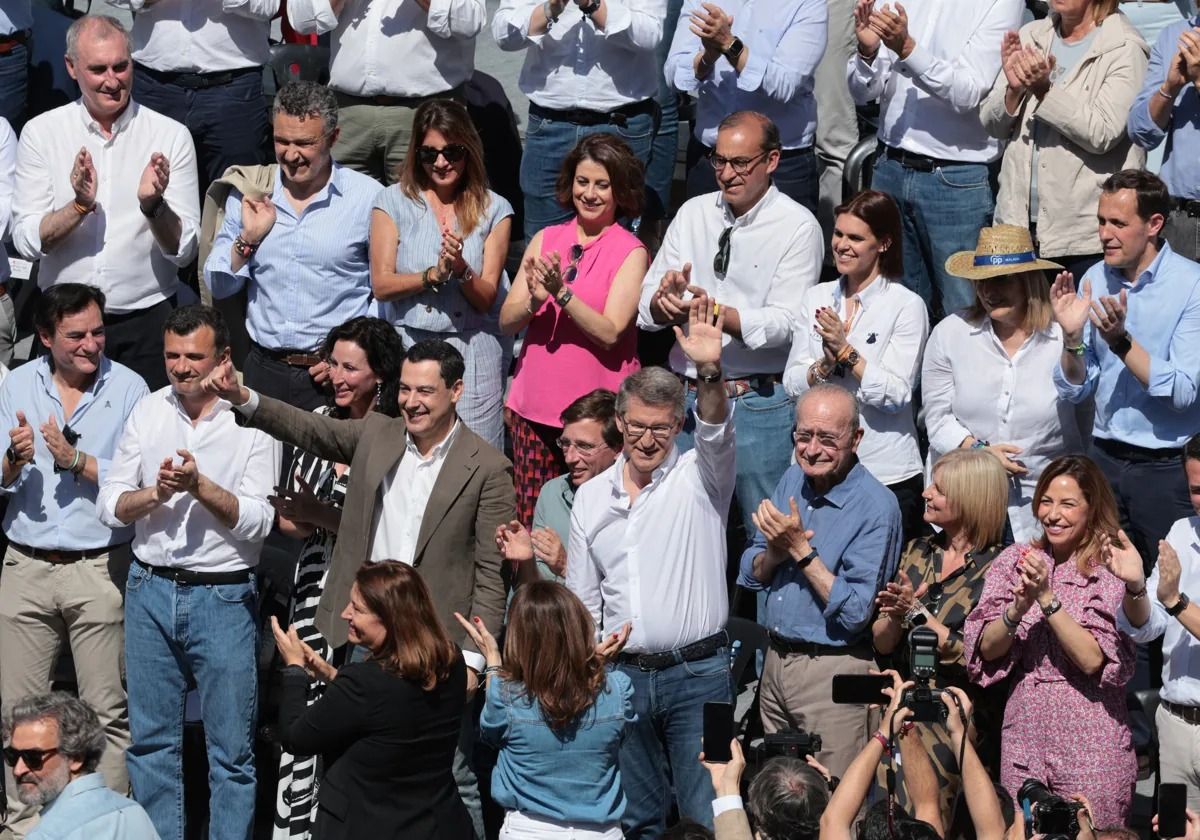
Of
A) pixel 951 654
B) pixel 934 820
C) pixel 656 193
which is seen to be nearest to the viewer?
pixel 934 820

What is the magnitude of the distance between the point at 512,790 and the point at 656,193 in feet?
13.1

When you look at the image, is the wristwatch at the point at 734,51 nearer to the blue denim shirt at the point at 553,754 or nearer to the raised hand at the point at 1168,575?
the raised hand at the point at 1168,575

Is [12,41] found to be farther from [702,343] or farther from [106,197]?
[702,343]

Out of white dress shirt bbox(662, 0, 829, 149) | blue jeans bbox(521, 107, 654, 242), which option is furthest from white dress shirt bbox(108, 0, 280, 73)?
white dress shirt bbox(662, 0, 829, 149)

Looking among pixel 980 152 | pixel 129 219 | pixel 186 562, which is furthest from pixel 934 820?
pixel 129 219

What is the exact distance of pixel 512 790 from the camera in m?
6.70

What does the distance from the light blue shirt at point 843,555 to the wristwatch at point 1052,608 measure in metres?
0.61

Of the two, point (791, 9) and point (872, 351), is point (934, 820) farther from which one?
point (791, 9)

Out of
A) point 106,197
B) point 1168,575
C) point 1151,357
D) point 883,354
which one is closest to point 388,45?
point 106,197

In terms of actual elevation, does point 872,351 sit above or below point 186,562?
above

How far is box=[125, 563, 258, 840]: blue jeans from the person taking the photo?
796cm

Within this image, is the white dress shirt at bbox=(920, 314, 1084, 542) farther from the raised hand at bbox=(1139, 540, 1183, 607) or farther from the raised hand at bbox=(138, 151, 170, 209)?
the raised hand at bbox=(138, 151, 170, 209)

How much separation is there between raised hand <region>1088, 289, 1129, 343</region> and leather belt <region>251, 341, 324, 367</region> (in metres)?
3.37

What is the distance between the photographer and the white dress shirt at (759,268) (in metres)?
8.48
